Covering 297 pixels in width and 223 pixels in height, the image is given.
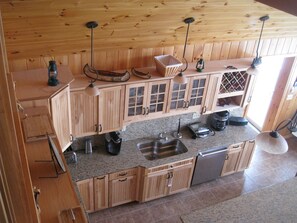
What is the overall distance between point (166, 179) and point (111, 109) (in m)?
1.46

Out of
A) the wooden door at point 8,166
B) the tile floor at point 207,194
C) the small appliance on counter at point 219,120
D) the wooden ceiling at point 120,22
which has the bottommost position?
the tile floor at point 207,194

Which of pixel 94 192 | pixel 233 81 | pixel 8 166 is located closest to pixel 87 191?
pixel 94 192

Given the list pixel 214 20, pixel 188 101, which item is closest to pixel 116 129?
pixel 188 101

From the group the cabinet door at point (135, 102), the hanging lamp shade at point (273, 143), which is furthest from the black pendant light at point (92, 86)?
the hanging lamp shade at point (273, 143)

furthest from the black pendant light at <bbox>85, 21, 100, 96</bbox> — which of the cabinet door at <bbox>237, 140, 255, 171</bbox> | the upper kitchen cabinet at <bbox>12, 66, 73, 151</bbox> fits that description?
the cabinet door at <bbox>237, 140, 255, 171</bbox>

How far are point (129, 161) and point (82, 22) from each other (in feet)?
7.23

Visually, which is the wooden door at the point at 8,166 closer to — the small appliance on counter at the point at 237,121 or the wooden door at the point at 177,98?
the wooden door at the point at 177,98

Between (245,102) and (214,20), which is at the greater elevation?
(214,20)

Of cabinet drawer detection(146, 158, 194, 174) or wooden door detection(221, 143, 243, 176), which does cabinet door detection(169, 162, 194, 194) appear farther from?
wooden door detection(221, 143, 243, 176)

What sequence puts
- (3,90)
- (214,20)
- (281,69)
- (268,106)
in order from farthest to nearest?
(268,106), (281,69), (214,20), (3,90)

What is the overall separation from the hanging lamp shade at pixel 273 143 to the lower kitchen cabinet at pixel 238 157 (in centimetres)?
220

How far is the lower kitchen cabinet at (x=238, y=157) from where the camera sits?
206 inches

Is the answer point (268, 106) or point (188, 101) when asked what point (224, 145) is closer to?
point (188, 101)

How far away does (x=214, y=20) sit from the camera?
371 centimetres
